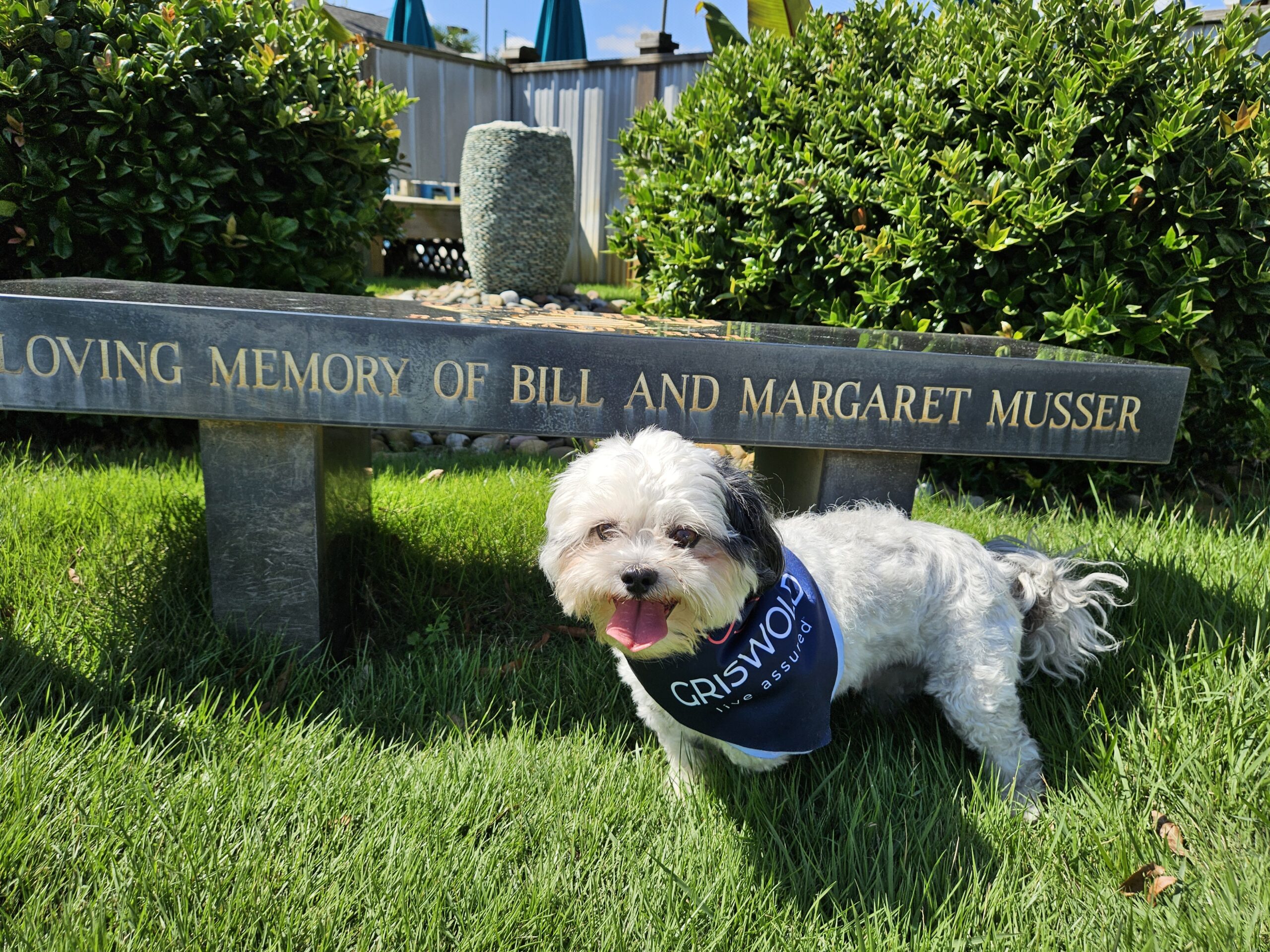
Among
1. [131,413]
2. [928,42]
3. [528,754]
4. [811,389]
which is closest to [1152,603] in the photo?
[811,389]

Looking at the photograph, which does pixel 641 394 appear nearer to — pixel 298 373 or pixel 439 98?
pixel 298 373

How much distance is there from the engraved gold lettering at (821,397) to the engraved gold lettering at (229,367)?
1.82 meters

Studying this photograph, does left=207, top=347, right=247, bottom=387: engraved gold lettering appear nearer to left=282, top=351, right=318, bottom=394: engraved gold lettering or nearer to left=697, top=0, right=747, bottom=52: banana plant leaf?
left=282, top=351, right=318, bottom=394: engraved gold lettering

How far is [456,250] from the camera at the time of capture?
37.7ft

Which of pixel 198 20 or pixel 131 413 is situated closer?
pixel 131 413

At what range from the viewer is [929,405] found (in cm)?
271

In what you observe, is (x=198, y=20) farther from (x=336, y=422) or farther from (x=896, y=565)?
(x=896, y=565)

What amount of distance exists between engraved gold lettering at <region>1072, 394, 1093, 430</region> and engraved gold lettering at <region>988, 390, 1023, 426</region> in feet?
0.68

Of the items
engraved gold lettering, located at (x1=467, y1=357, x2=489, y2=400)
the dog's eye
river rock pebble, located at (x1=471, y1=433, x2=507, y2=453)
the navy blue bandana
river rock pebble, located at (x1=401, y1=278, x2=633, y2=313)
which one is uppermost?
river rock pebble, located at (x1=401, y1=278, x2=633, y2=313)

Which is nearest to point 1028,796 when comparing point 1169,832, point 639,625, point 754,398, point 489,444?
point 1169,832

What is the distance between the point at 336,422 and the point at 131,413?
61 centimetres

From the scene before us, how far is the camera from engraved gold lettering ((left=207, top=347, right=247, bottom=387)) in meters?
2.42

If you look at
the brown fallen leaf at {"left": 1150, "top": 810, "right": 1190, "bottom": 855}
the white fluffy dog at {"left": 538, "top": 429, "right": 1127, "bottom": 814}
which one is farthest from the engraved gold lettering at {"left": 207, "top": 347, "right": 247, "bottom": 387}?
the brown fallen leaf at {"left": 1150, "top": 810, "right": 1190, "bottom": 855}

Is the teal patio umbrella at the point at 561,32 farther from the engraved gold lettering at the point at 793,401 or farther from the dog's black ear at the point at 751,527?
the dog's black ear at the point at 751,527
